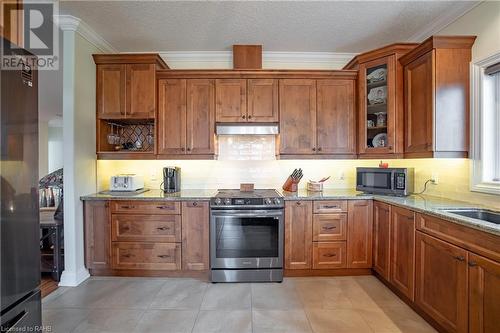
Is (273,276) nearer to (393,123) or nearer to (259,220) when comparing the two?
(259,220)

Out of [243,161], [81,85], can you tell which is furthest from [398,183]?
[81,85]

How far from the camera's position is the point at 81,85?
9.41 feet

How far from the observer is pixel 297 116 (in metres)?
3.24

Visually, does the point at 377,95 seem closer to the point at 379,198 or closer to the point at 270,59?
the point at 379,198

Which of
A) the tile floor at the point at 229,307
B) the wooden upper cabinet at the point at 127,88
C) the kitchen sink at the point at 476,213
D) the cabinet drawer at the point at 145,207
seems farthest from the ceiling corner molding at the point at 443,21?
the cabinet drawer at the point at 145,207

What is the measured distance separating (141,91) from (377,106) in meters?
2.83

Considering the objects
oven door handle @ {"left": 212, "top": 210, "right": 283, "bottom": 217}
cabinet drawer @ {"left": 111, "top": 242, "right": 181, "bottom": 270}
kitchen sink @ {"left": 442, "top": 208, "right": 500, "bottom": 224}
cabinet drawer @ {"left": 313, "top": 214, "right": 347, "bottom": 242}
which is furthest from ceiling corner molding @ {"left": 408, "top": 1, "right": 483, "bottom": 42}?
cabinet drawer @ {"left": 111, "top": 242, "right": 181, "bottom": 270}

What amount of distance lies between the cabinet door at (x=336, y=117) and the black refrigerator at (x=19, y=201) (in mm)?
2765

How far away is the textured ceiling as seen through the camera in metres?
2.51

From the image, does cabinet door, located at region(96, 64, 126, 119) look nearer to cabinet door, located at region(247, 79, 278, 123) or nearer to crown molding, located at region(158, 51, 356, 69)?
crown molding, located at region(158, 51, 356, 69)

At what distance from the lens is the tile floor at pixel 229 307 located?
2080 mm

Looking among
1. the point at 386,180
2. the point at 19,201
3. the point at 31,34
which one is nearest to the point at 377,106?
the point at 386,180

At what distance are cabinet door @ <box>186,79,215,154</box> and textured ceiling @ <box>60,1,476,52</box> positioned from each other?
0.55 meters

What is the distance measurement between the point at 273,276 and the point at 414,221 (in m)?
1.50
